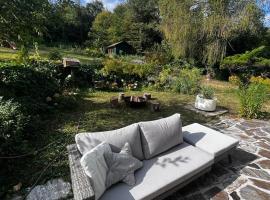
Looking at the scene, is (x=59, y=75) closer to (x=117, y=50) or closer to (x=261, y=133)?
(x=261, y=133)

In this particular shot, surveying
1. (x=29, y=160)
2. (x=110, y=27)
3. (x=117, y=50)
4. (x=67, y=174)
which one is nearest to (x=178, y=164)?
(x=67, y=174)

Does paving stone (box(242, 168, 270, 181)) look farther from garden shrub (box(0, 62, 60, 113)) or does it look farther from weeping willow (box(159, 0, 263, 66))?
weeping willow (box(159, 0, 263, 66))

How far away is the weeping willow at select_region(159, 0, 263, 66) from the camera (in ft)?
43.0

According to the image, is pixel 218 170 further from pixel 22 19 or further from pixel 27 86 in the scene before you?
pixel 27 86

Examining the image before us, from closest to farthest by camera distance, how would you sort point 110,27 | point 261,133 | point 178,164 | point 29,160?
1. point 178,164
2. point 29,160
3. point 261,133
4. point 110,27

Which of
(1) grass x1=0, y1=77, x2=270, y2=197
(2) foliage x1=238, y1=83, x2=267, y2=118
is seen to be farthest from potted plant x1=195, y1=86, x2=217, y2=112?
(2) foliage x1=238, y1=83, x2=267, y2=118

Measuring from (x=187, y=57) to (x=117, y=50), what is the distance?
15744 mm

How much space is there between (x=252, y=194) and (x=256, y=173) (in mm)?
630

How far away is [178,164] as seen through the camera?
3.12 metres

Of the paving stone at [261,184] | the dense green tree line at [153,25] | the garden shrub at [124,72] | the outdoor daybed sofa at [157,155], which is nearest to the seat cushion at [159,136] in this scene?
the outdoor daybed sofa at [157,155]

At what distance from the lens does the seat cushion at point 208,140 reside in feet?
11.7

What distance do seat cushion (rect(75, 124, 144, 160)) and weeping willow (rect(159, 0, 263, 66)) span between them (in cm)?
1216

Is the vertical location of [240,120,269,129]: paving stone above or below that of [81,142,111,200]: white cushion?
below

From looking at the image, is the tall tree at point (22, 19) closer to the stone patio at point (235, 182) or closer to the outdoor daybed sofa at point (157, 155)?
the outdoor daybed sofa at point (157, 155)
